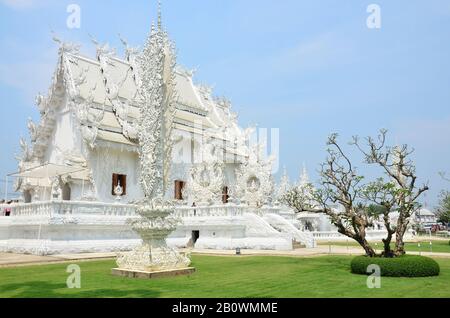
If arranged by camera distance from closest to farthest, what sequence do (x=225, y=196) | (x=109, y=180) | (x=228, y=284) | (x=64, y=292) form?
(x=64, y=292)
(x=228, y=284)
(x=109, y=180)
(x=225, y=196)

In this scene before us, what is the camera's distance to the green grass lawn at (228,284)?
8.63 metres

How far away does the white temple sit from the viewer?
64.1 feet

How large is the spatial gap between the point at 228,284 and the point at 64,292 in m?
3.33

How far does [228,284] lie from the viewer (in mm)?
9891

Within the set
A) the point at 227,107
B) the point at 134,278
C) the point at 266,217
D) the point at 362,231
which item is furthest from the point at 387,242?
the point at 227,107

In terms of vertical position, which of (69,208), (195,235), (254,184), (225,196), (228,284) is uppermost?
(254,184)

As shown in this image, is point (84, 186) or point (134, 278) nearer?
point (134, 278)

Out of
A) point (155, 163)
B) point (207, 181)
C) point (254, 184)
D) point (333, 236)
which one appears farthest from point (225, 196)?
point (155, 163)

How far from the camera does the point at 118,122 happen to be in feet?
84.1

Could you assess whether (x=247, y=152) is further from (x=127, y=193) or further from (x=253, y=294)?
(x=253, y=294)

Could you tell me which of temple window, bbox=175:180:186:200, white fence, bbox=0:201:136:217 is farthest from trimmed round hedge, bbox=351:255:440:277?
temple window, bbox=175:180:186:200

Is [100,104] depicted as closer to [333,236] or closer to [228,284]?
[228,284]

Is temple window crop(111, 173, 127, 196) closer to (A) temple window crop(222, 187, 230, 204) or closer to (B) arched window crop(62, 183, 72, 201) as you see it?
(B) arched window crop(62, 183, 72, 201)

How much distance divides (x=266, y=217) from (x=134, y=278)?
15318 mm
